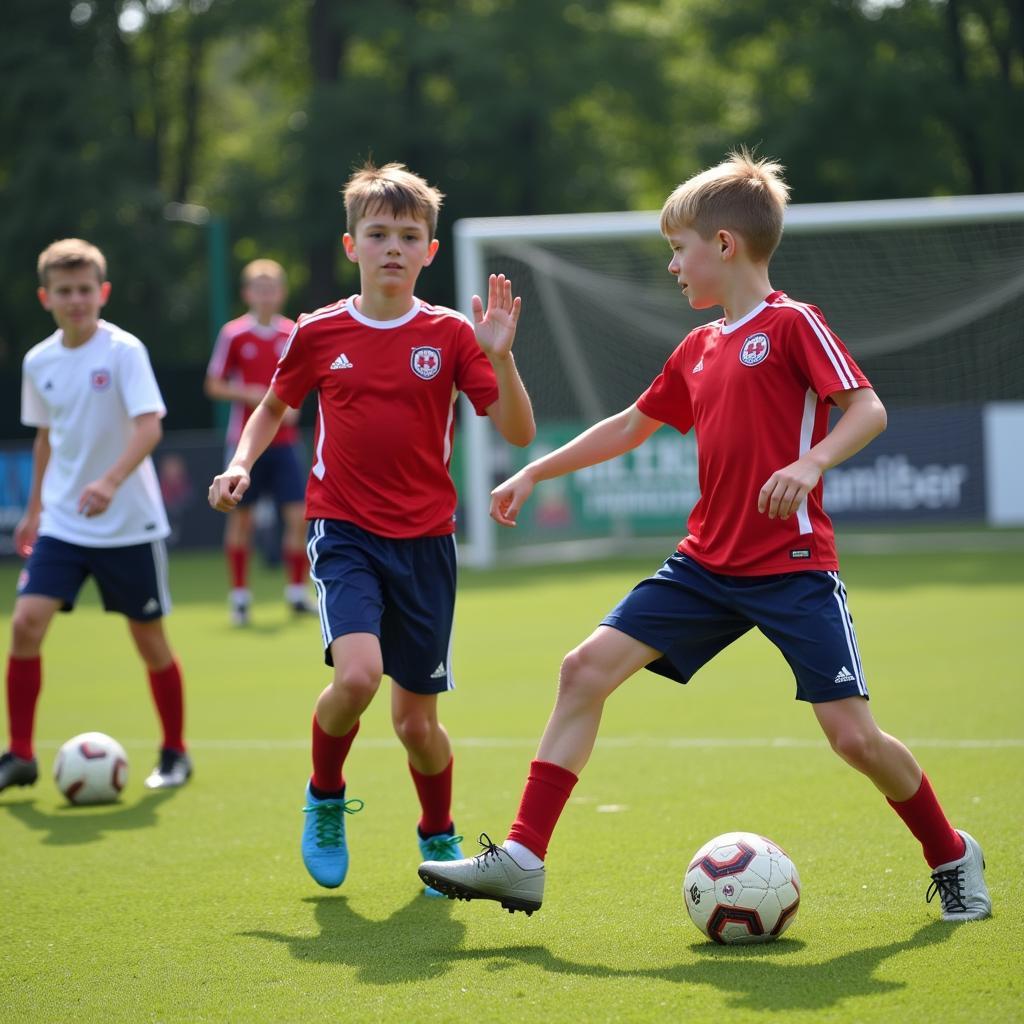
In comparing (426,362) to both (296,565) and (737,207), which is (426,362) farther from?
(296,565)

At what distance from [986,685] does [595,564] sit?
7.84 metres

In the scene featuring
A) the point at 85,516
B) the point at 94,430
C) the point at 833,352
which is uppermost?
the point at 833,352

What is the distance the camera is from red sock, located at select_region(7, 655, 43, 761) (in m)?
6.24

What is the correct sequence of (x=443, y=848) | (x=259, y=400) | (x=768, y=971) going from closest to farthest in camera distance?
(x=768, y=971)
(x=443, y=848)
(x=259, y=400)

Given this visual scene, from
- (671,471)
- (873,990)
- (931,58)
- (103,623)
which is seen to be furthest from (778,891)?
(931,58)

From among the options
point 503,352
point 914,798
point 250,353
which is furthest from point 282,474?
point 914,798

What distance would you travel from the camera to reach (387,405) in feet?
15.3

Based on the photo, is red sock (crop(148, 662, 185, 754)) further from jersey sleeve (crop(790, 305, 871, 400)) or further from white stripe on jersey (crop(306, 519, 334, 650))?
jersey sleeve (crop(790, 305, 871, 400))

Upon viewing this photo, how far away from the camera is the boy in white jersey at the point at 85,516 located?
20.4 ft

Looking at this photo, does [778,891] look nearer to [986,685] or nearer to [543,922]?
[543,922]

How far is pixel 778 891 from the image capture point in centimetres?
392

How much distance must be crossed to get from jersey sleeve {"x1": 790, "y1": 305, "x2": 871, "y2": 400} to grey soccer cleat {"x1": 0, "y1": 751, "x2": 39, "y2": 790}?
3.72 m

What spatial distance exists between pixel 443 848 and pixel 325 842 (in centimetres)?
40

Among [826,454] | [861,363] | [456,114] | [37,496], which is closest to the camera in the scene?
[826,454]
